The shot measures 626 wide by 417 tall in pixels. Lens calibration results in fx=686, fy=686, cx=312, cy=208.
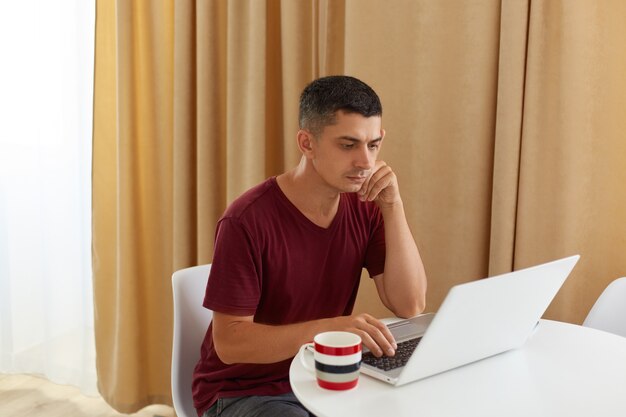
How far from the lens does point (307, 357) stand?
137cm

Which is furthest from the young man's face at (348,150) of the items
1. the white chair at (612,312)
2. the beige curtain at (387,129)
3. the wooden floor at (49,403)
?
the wooden floor at (49,403)

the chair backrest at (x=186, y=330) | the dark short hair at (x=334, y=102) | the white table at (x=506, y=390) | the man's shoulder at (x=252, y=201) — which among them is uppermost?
the dark short hair at (x=334, y=102)

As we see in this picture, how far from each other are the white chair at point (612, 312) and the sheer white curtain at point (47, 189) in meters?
2.28

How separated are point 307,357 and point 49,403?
2131 millimetres

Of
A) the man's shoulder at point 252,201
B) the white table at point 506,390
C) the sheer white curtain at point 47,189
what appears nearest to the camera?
the white table at point 506,390

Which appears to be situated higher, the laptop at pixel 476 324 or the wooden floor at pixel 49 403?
the laptop at pixel 476 324

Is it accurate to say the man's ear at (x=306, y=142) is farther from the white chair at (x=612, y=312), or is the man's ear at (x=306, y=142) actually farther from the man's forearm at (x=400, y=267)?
the white chair at (x=612, y=312)

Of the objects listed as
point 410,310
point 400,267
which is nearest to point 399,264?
point 400,267

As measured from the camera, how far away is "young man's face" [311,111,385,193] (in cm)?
162

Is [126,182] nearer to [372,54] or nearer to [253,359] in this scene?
[372,54]

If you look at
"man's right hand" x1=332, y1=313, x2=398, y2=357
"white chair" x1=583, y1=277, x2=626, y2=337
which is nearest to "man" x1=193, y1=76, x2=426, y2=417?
"man's right hand" x1=332, y1=313, x2=398, y2=357

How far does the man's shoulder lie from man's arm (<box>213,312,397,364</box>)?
25cm

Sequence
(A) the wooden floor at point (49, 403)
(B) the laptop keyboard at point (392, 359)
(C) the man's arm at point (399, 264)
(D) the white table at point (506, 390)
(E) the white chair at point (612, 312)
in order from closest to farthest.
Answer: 1. (D) the white table at point (506, 390)
2. (B) the laptop keyboard at point (392, 359)
3. (C) the man's arm at point (399, 264)
4. (E) the white chair at point (612, 312)
5. (A) the wooden floor at point (49, 403)

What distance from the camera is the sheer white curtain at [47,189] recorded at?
10.4 feet
